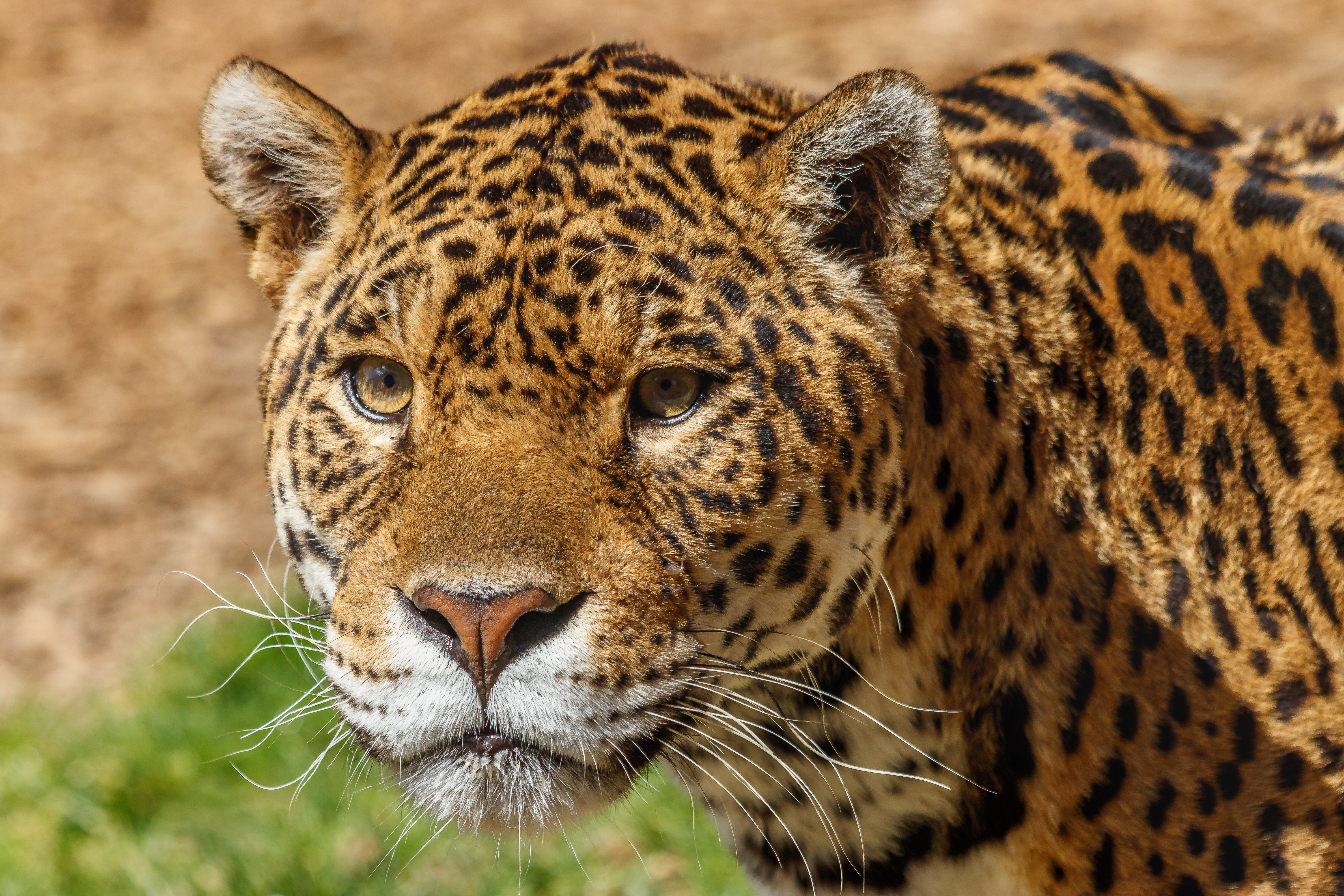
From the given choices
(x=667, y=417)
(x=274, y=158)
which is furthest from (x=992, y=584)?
(x=274, y=158)

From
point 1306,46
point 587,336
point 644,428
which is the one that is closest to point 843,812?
point 644,428

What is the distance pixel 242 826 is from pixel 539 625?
3843mm

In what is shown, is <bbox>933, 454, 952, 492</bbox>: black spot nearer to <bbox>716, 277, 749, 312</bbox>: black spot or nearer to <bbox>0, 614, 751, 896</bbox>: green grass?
<bbox>716, 277, 749, 312</bbox>: black spot

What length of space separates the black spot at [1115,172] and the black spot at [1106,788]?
1492 millimetres

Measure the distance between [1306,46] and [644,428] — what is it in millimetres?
7054

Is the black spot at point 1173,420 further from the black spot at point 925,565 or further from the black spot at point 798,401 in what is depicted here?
the black spot at point 798,401

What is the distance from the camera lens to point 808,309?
328 centimetres

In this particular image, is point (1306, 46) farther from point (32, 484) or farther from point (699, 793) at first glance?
point (32, 484)

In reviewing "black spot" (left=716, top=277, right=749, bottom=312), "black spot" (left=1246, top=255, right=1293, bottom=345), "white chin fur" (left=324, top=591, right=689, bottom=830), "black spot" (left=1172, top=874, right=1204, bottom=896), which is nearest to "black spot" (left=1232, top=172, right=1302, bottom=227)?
"black spot" (left=1246, top=255, right=1293, bottom=345)

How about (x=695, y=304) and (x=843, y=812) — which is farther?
(x=843, y=812)

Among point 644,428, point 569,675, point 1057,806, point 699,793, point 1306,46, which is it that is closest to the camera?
point 569,675

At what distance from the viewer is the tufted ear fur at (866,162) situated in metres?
3.18

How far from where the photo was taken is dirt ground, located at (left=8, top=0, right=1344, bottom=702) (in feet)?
28.3

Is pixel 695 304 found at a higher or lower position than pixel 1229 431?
higher
